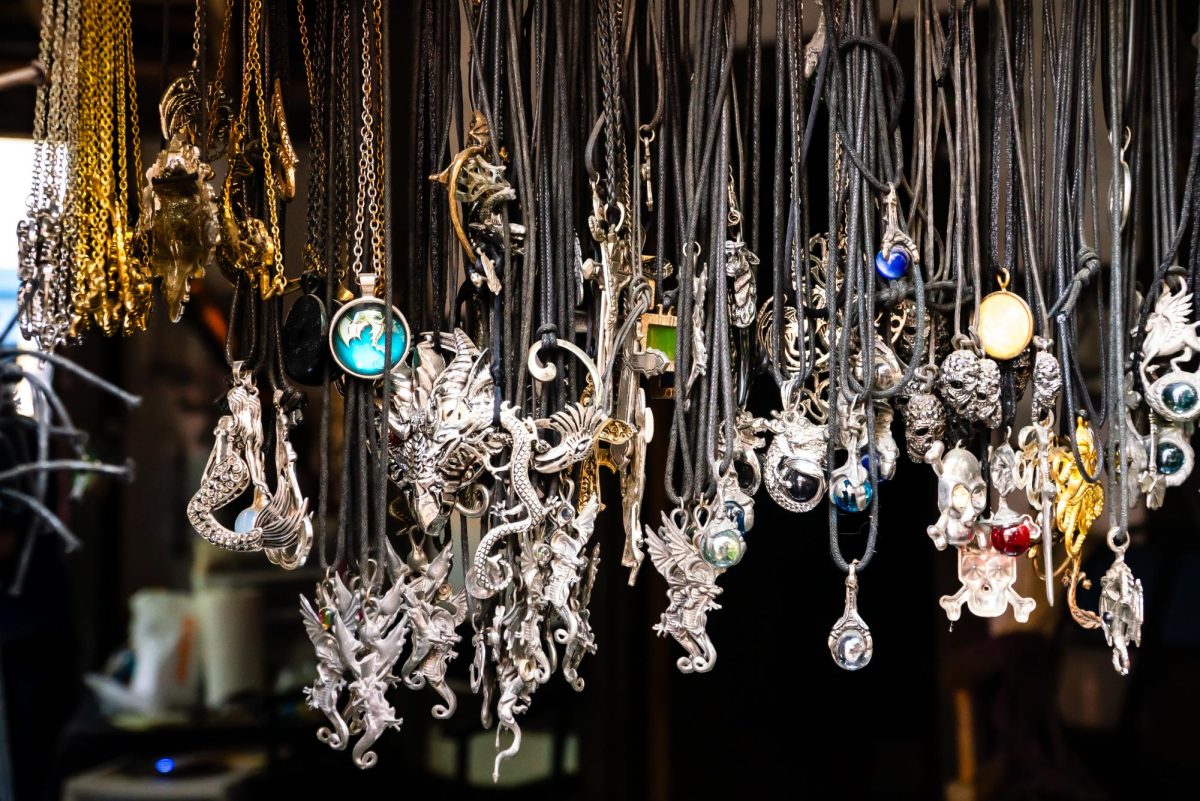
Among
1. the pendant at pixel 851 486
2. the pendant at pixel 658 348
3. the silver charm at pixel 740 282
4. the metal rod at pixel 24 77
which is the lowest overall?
the pendant at pixel 851 486

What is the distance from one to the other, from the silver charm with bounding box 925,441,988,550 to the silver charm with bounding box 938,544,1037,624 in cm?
2

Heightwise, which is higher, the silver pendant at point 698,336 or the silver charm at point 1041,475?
the silver pendant at point 698,336

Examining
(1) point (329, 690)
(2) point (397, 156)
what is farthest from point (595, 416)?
(2) point (397, 156)

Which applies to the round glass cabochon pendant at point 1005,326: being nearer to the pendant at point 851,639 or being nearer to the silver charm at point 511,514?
the pendant at point 851,639

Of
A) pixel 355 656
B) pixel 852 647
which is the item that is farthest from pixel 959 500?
pixel 355 656

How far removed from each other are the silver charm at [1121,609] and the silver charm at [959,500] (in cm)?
12

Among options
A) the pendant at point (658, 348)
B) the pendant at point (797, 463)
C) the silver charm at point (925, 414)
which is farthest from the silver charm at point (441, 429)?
the silver charm at point (925, 414)

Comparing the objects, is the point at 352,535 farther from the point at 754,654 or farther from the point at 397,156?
the point at 754,654

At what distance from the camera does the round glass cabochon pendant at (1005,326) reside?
958mm

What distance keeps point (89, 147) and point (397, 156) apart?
331 millimetres

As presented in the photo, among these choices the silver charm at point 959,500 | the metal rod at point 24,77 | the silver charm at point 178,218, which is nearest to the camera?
the metal rod at point 24,77

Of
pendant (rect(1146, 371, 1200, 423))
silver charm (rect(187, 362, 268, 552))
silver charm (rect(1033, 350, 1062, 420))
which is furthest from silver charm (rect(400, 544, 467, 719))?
pendant (rect(1146, 371, 1200, 423))

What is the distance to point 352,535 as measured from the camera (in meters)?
0.92

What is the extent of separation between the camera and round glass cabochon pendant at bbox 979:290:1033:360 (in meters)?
0.96
